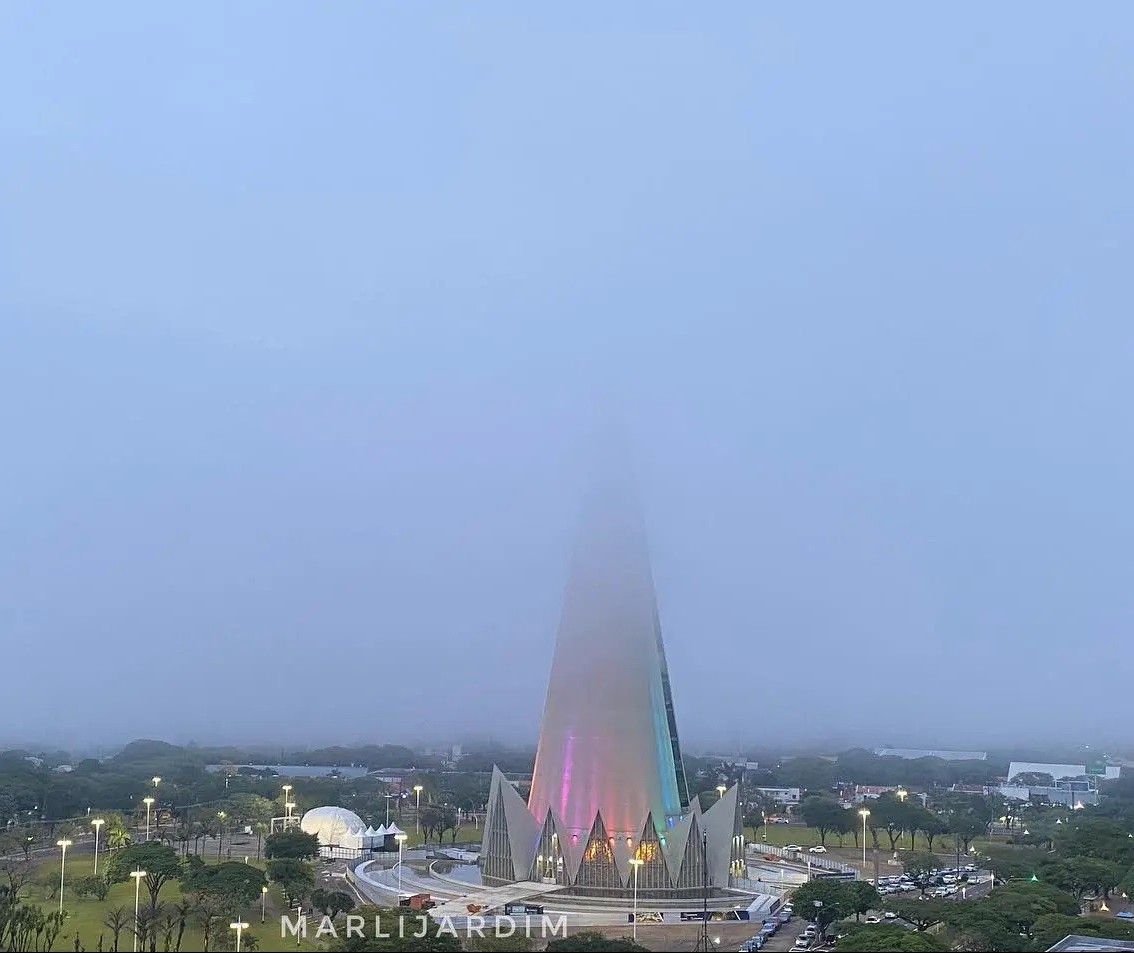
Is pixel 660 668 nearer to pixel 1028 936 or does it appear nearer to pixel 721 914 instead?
pixel 721 914

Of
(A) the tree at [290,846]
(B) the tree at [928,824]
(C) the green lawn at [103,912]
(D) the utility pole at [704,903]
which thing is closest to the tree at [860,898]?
(D) the utility pole at [704,903]

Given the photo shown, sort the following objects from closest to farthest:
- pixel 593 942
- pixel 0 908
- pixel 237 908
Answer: pixel 593 942, pixel 0 908, pixel 237 908

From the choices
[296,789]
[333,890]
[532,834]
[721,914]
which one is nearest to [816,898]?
[721,914]

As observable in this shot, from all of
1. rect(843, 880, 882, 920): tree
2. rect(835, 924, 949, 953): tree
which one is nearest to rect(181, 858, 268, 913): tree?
rect(835, 924, 949, 953): tree

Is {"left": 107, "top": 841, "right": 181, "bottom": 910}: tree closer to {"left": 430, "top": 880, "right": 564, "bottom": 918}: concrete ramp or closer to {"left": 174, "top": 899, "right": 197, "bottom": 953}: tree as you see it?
{"left": 174, "top": 899, "right": 197, "bottom": 953}: tree

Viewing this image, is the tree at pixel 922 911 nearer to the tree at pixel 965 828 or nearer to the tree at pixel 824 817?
the tree at pixel 824 817

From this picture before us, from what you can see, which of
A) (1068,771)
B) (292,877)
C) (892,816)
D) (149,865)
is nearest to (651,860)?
(292,877)
